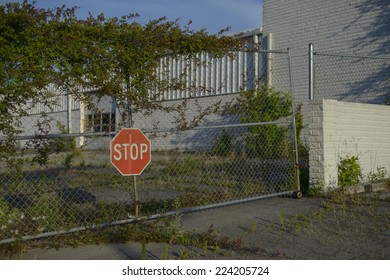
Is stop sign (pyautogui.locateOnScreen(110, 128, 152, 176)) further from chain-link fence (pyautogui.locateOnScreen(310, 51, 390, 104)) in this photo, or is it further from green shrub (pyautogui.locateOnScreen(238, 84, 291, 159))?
chain-link fence (pyautogui.locateOnScreen(310, 51, 390, 104))

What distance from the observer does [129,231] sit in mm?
6219

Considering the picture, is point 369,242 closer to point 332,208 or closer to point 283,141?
point 332,208

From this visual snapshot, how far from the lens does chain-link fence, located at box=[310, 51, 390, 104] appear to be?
14367 mm

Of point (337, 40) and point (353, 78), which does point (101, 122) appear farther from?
point (337, 40)

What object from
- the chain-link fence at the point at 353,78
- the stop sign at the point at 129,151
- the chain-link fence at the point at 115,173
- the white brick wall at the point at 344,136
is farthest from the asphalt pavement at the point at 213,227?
the chain-link fence at the point at 353,78

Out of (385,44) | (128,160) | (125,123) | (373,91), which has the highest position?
(385,44)

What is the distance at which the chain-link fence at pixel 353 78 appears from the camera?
1437cm

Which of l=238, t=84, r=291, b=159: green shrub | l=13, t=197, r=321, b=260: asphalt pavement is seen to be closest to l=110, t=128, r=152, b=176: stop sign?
l=13, t=197, r=321, b=260: asphalt pavement

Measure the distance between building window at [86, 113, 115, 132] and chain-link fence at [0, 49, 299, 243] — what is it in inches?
0.6

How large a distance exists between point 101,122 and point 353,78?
33.4 feet

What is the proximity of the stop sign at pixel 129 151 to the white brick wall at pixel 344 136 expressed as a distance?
4.00 m

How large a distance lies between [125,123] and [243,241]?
228cm

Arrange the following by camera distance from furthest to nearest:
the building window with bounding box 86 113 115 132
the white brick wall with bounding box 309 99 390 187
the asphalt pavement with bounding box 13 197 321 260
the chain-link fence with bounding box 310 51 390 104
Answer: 1. the chain-link fence with bounding box 310 51 390 104
2. the white brick wall with bounding box 309 99 390 187
3. the building window with bounding box 86 113 115 132
4. the asphalt pavement with bounding box 13 197 321 260
